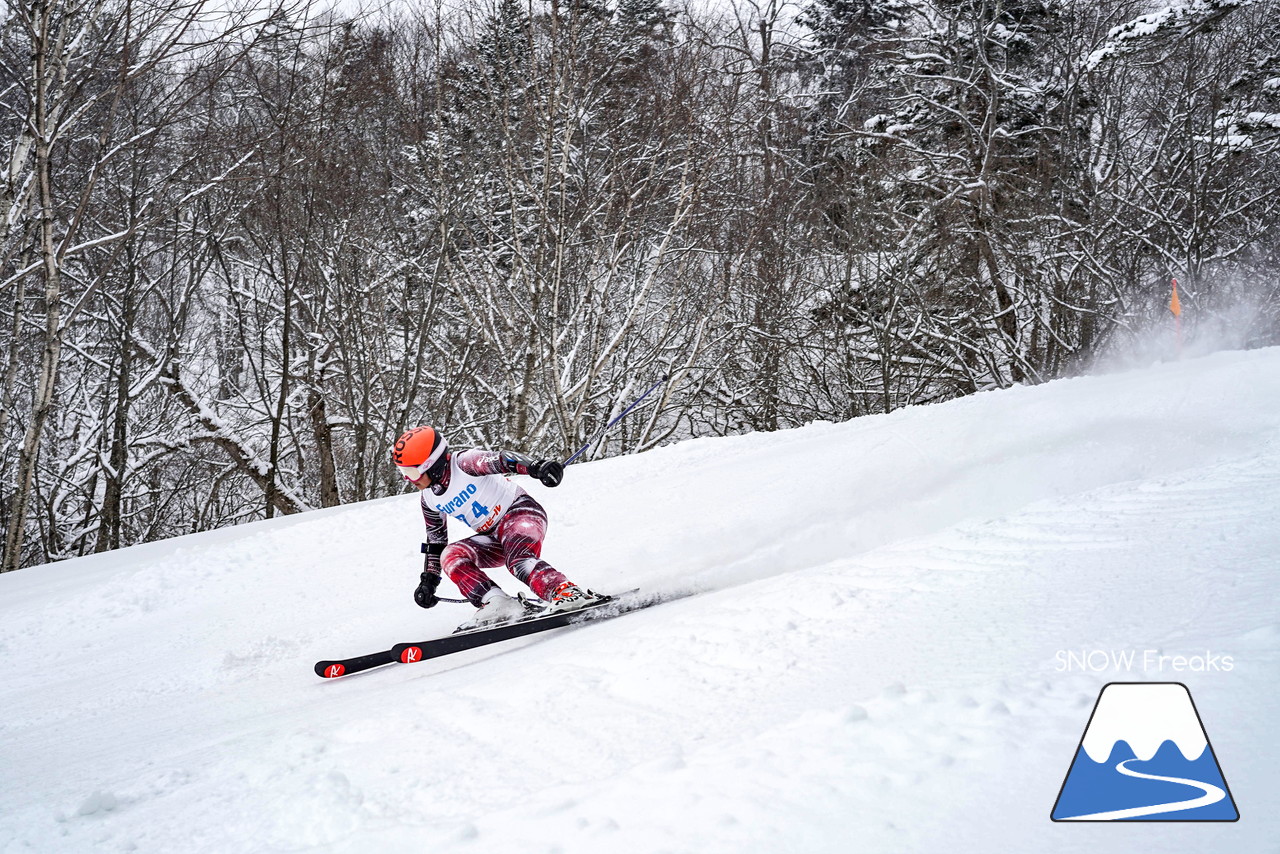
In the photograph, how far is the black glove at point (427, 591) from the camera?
5.00 metres

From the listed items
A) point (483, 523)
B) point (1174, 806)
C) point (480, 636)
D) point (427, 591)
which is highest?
point (483, 523)

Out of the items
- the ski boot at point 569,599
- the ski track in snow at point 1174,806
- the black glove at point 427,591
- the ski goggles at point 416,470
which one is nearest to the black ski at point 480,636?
the ski boot at point 569,599

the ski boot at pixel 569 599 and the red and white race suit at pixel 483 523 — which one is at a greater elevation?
the red and white race suit at pixel 483 523

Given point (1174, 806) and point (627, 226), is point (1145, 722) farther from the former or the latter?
point (627, 226)

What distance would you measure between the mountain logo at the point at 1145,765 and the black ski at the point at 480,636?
301cm

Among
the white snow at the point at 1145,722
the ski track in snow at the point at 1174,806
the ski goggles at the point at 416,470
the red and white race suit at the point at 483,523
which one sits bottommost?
the ski track in snow at the point at 1174,806

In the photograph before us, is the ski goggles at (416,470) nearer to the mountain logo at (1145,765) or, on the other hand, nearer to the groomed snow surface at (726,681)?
the groomed snow surface at (726,681)

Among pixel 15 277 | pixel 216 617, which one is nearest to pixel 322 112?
pixel 15 277

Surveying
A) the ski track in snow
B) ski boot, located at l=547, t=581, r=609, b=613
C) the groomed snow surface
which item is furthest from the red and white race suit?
the ski track in snow

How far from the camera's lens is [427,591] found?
504 centimetres

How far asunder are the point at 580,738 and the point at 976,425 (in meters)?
6.63

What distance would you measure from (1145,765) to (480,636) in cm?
338

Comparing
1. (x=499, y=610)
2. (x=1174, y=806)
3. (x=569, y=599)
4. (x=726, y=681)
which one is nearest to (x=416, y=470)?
(x=499, y=610)

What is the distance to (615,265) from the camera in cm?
1434
